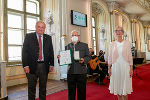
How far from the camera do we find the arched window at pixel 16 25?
5598 millimetres

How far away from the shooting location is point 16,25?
602 centimetres

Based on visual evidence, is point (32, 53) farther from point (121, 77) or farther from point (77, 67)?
point (121, 77)

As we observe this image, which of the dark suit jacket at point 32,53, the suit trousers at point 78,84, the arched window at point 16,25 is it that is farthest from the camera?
the arched window at point 16,25

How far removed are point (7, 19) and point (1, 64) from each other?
8.26 ft

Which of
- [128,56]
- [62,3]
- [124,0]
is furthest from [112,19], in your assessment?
[128,56]

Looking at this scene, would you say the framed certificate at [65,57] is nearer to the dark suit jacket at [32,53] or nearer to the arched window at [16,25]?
the dark suit jacket at [32,53]

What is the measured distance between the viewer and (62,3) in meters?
6.33

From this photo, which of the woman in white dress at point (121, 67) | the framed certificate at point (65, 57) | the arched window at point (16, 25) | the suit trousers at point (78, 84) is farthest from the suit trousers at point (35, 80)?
the arched window at point (16, 25)

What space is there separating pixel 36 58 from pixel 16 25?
13.5 ft

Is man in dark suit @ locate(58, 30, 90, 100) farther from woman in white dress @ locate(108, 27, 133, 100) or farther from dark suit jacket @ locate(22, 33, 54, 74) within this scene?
woman in white dress @ locate(108, 27, 133, 100)

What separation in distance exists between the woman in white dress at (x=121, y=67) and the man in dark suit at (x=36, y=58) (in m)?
1.11

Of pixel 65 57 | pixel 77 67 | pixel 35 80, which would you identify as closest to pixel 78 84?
pixel 77 67

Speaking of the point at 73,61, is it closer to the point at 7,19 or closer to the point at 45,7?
the point at 7,19

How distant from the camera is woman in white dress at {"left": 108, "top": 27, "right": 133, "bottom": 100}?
8.54 feet
